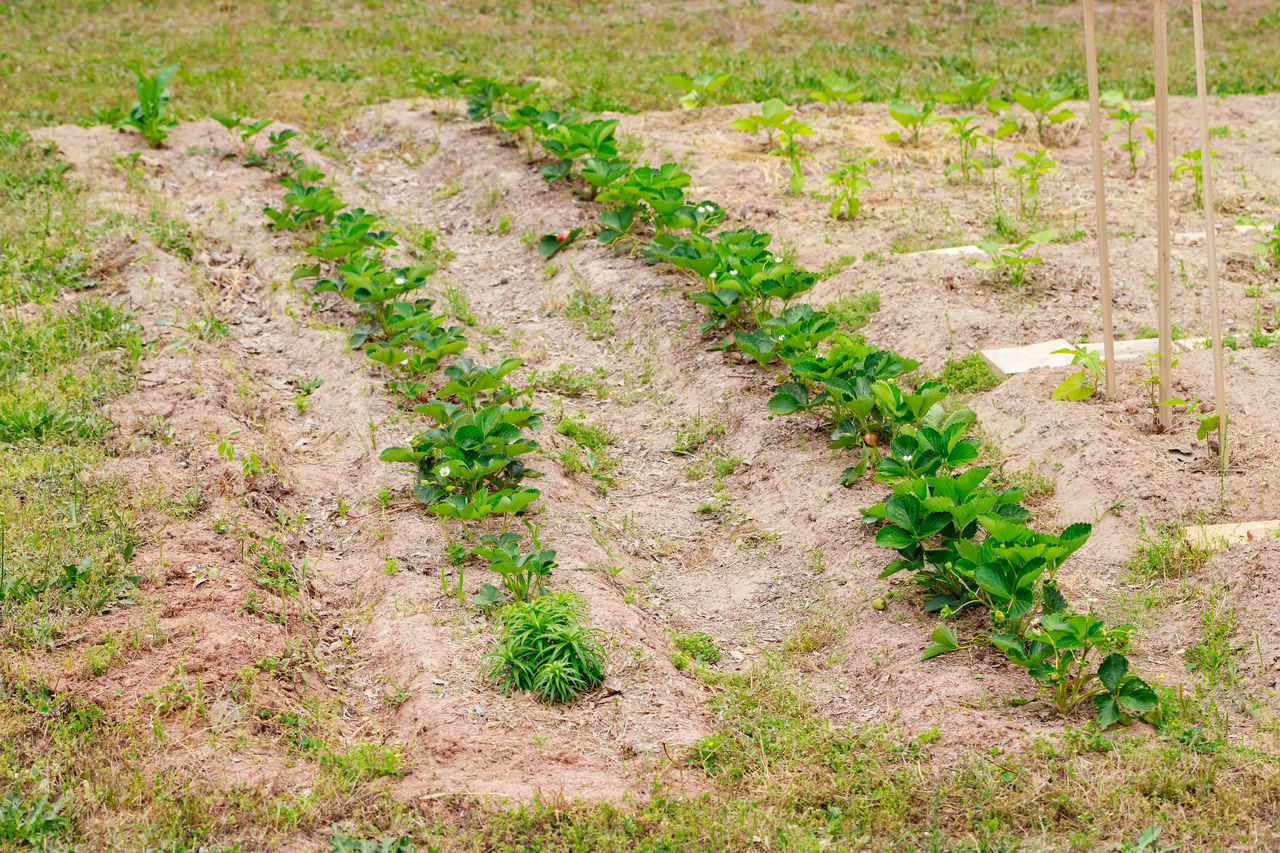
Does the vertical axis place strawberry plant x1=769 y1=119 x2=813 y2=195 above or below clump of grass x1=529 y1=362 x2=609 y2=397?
above

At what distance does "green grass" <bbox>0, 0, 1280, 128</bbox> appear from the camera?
1057cm

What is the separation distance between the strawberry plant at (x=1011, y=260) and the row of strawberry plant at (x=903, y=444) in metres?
1.10

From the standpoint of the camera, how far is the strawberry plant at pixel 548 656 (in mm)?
3551

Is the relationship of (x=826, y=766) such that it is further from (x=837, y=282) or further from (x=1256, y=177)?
(x=1256, y=177)

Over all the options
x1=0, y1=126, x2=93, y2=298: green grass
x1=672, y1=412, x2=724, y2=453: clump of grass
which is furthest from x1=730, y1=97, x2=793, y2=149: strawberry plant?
x1=0, y1=126, x2=93, y2=298: green grass

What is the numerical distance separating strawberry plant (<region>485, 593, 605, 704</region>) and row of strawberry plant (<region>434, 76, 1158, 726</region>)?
44.4 inches

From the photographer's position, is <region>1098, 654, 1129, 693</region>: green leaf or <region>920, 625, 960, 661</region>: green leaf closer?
<region>1098, 654, 1129, 693</region>: green leaf

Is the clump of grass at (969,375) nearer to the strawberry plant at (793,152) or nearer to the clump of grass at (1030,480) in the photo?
the clump of grass at (1030,480)

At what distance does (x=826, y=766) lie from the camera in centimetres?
328

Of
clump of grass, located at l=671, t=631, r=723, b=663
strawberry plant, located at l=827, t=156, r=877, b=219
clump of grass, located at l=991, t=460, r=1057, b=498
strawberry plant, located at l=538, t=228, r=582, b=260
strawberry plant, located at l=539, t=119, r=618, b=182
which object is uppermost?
strawberry plant, located at l=539, t=119, r=618, b=182

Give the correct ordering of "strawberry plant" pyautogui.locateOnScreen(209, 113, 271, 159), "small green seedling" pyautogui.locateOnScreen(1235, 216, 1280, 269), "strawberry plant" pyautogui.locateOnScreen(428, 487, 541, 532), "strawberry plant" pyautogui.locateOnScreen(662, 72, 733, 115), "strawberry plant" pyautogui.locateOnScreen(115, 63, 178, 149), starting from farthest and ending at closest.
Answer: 1. "strawberry plant" pyautogui.locateOnScreen(662, 72, 733, 115)
2. "strawberry plant" pyautogui.locateOnScreen(115, 63, 178, 149)
3. "strawberry plant" pyautogui.locateOnScreen(209, 113, 271, 159)
4. "small green seedling" pyautogui.locateOnScreen(1235, 216, 1280, 269)
5. "strawberry plant" pyautogui.locateOnScreen(428, 487, 541, 532)

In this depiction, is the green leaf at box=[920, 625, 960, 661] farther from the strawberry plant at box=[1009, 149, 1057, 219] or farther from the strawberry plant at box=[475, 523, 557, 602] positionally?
the strawberry plant at box=[1009, 149, 1057, 219]

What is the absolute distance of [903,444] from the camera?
423cm

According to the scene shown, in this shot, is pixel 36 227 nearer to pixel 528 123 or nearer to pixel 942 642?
pixel 528 123
